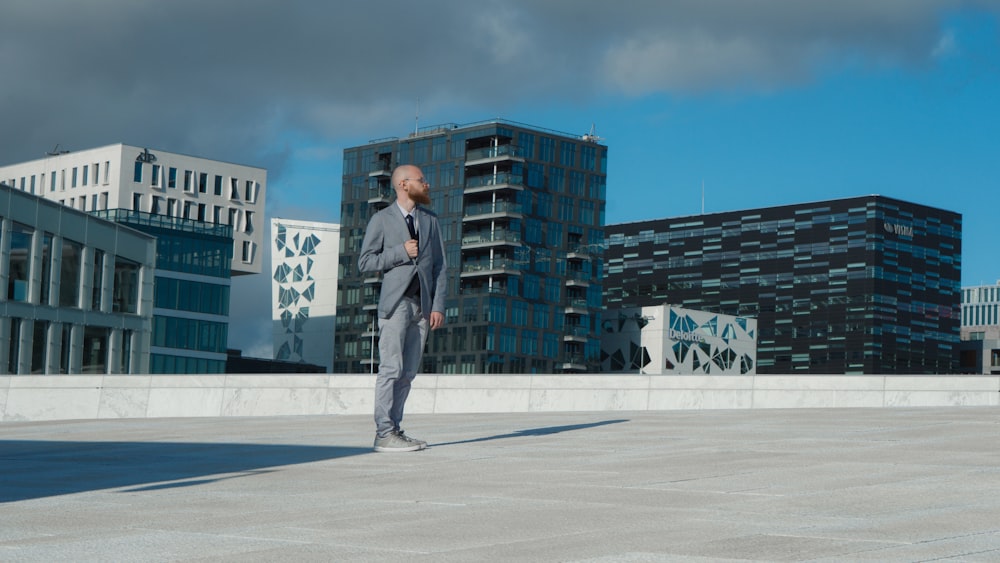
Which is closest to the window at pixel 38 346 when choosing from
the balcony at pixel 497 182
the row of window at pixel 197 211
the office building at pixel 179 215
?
the office building at pixel 179 215

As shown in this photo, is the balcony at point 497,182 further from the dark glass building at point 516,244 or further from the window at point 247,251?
the window at point 247,251

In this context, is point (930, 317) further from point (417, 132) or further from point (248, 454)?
point (248, 454)

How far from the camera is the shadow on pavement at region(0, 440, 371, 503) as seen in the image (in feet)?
29.7

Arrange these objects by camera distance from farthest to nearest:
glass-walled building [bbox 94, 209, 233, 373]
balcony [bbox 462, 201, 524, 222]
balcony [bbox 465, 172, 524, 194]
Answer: balcony [bbox 465, 172, 524, 194] < balcony [bbox 462, 201, 524, 222] < glass-walled building [bbox 94, 209, 233, 373]

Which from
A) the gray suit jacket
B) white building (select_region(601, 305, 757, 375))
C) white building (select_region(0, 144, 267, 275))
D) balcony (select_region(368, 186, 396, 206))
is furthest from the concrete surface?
white building (select_region(601, 305, 757, 375))

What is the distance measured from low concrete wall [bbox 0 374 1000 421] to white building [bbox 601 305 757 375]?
104649 mm

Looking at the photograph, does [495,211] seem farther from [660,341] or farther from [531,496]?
[531,496]

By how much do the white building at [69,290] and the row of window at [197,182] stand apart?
60816mm

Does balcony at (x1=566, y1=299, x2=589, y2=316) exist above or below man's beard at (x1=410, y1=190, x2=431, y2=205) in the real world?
above

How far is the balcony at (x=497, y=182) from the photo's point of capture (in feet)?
382

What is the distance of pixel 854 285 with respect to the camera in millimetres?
189750

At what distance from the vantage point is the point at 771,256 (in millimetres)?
197250

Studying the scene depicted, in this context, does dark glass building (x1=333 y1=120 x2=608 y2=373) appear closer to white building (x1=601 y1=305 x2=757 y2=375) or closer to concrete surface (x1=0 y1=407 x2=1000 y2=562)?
white building (x1=601 y1=305 x2=757 y2=375)

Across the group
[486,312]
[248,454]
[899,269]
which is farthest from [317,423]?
[899,269]
